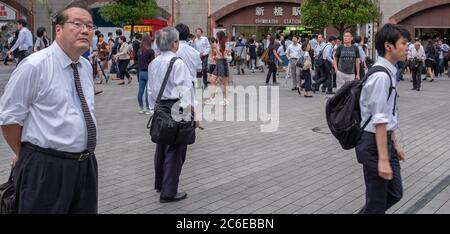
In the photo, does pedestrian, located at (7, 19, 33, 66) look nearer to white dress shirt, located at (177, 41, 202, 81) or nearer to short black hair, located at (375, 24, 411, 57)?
white dress shirt, located at (177, 41, 202, 81)

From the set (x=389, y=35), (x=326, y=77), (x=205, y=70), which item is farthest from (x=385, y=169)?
(x=205, y=70)

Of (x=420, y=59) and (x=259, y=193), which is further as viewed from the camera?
(x=420, y=59)

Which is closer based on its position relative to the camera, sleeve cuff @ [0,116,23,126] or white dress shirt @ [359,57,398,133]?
sleeve cuff @ [0,116,23,126]

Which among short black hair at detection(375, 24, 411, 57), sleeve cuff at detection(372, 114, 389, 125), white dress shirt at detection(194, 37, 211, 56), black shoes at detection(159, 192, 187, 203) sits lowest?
black shoes at detection(159, 192, 187, 203)

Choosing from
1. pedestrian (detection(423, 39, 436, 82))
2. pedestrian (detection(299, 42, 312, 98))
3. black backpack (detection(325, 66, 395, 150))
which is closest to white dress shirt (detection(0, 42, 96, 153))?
black backpack (detection(325, 66, 395, 150))

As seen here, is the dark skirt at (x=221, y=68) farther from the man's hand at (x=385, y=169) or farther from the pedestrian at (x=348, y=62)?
the man's hand at (x=385, y=169)

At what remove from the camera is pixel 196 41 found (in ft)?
49.9

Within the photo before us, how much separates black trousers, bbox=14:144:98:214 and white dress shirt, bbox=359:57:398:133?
1946 millimetres

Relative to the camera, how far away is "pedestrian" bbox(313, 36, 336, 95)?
47.5 ft

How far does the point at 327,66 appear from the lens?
14.7 m

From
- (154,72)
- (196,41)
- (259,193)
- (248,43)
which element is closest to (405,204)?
(259,193)

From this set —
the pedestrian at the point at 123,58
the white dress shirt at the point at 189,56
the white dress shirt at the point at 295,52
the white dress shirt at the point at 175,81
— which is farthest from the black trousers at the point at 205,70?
the white dress shirt at the point at 175,81
